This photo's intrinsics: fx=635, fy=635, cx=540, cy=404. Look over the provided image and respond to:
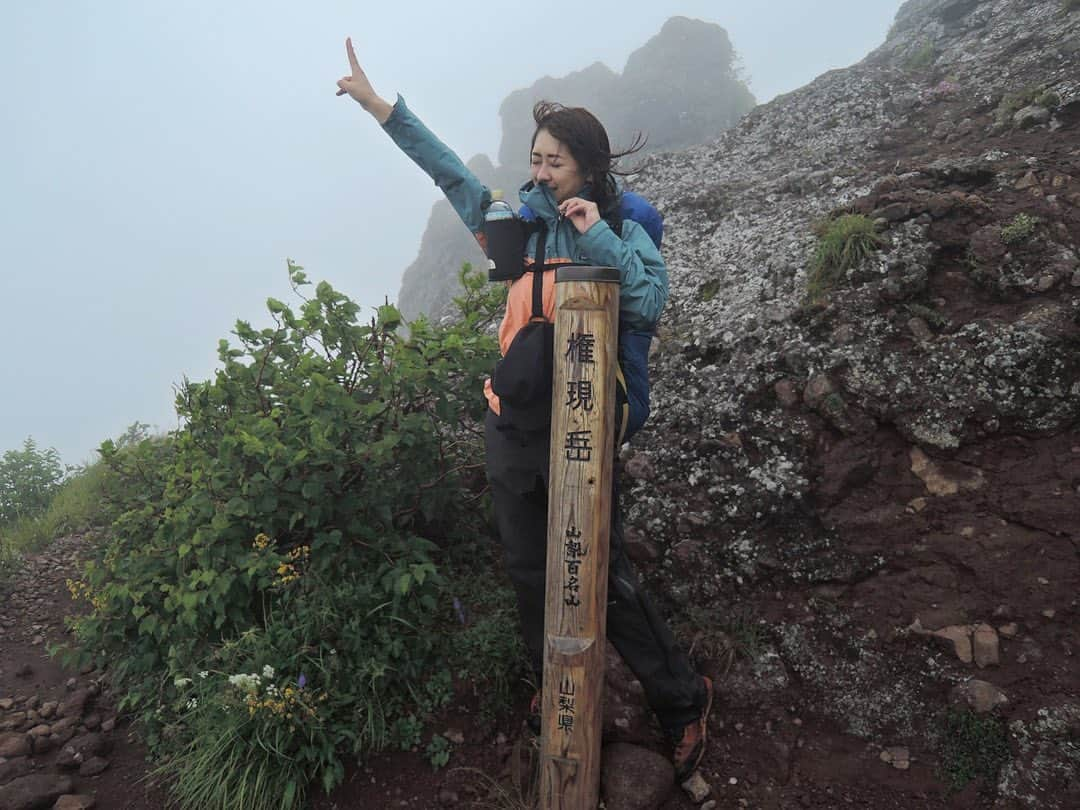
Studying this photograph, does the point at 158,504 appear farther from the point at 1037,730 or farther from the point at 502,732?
the point at 1037,730

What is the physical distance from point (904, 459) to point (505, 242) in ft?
8.84

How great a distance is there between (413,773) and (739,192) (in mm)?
5791

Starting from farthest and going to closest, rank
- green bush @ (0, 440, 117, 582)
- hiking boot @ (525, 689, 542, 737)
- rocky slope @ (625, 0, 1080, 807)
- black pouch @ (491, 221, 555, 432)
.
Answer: green bush @ (0, 440, 117, 582)
hiking boot @ (525, 689, 542, 737)
rocky slope @ (625, 0, 1080, 807)
black pouch @ (491, 221, 555, 432)

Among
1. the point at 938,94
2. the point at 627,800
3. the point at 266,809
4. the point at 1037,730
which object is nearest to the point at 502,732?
the point at 627,800

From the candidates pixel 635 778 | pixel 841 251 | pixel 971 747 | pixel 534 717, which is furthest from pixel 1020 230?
pixel 534 717

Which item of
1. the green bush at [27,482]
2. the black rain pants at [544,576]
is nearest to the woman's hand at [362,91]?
the black rain pants at [544,576]

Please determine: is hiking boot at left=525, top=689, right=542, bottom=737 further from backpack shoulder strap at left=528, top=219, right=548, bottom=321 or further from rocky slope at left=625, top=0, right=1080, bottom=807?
backpack shoulder strap at left=528, top=219, right=548, bottom=321

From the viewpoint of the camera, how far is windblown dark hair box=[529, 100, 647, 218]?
8.21ft

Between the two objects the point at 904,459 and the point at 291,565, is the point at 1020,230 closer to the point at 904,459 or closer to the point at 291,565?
the point at 904,459

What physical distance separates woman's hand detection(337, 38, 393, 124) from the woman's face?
82 cm

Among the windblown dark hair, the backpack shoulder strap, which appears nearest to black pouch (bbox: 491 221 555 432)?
the backpack shoulder strap

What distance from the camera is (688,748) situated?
293cm

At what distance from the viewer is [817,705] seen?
3.11 m

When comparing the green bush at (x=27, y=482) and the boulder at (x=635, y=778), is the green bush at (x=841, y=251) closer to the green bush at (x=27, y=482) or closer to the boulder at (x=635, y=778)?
the boulder at (x=635, y=778)
